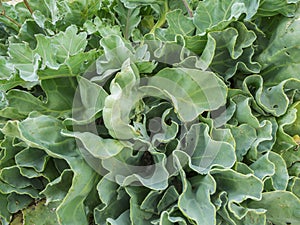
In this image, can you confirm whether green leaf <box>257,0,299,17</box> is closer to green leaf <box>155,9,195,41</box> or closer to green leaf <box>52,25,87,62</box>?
green leaf <box>155,9,195,41</box>

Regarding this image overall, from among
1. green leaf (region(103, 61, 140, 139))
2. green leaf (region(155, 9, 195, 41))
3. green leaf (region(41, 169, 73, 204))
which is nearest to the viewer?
green leaf (region(103, 61, 140, 139))

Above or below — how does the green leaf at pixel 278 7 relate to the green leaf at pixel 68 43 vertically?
above

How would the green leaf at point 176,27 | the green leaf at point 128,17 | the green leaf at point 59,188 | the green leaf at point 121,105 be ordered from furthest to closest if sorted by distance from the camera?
1. the green leaf at point 128,17
2. the green leaf at point 176,27
3. the green leaf at point 59,188
4. the green leaf at point 121,105

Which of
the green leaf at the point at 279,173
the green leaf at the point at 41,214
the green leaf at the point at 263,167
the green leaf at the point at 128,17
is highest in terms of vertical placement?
the green leaf at the point at 128,17

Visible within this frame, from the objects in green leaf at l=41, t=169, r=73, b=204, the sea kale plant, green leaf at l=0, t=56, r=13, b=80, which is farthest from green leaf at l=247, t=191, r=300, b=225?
green leaf at l=0, t=56, r=13, b=80

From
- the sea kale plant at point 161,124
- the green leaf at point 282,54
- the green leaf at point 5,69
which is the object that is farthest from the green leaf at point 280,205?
the green leaf at point 5,69

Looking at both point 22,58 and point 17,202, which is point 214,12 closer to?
point 22,58

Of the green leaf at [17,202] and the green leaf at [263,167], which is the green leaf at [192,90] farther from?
the green leaf at [17,202]

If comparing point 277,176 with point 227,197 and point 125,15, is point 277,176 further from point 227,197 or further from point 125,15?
point 125,15
